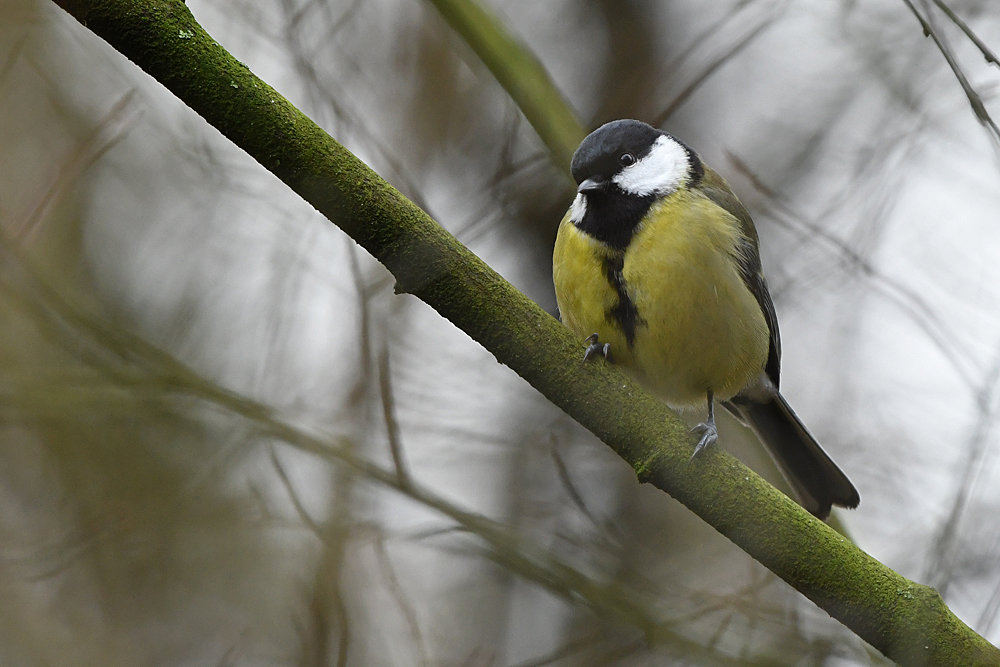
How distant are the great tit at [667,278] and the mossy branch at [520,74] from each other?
317 mm

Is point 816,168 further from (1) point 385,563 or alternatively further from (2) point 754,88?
(1) point 385,563

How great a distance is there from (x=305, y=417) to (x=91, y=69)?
272 cm

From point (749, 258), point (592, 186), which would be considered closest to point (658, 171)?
point (592, 186)

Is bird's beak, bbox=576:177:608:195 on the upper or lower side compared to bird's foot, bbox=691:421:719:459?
upper

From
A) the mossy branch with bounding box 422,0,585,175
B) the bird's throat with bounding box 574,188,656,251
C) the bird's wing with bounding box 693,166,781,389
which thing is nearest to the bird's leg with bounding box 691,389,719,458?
the bird's throat with bounding box 574,188,656,251

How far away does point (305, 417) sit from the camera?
12.1 feet

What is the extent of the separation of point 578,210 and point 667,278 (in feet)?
1.50

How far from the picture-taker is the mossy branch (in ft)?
10.8

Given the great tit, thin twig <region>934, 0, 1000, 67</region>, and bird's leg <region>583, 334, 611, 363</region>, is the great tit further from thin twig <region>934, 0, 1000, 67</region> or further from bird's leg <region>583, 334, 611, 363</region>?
thin twig <region>934, 0, 1000, 67</region>

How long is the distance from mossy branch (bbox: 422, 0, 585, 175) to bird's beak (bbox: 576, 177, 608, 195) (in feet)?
1.44

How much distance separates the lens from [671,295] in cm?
293

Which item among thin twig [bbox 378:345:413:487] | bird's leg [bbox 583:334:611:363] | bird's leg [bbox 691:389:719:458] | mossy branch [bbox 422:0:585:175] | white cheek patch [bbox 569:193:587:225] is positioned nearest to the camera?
bird's leg [bbox 691:389:719:458]

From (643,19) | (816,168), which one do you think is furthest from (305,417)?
(643,19)

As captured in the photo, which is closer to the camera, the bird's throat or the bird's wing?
the bird's throat
